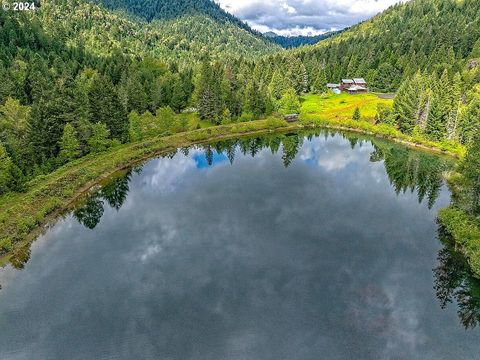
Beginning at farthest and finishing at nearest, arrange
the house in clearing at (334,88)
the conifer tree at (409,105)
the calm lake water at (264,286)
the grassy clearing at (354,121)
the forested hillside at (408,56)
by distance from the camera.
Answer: the house in clearing at (334,88) < the forested hillside at (408,56) < the conifer tree at (409,105) < the grassy clearing at (354,121) < the calm lake water at (264,286)

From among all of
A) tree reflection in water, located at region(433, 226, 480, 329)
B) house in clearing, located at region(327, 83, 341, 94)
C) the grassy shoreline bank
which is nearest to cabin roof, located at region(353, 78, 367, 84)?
house in clearing, located at region(327, 83, 341, 94)

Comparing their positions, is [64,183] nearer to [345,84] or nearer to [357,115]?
[357,115]

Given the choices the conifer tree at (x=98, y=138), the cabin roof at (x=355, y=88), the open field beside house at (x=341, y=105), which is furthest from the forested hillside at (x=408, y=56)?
the conifer tree at (x=98, y=138)

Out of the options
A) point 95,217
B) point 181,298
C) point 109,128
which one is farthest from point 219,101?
point 181,298

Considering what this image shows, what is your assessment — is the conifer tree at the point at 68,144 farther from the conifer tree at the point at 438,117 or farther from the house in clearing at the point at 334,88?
the house in clearing at the point at 334,88

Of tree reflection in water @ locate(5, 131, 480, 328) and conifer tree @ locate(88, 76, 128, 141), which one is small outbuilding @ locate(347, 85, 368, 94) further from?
conifer tree @ locate(88, 76, 128, 141)
